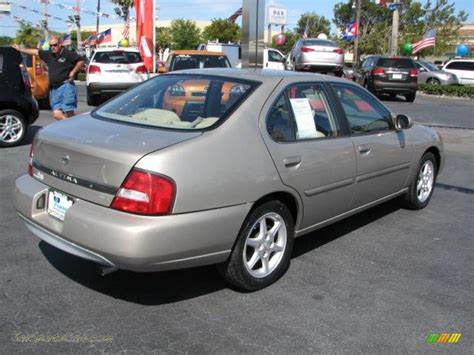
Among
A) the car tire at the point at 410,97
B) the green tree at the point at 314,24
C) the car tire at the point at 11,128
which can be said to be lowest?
the car tire at the point at 11,128

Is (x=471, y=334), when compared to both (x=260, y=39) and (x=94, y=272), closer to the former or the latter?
(x=94, y=272)

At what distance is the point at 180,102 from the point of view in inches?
157

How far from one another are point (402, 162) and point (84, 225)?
325cm

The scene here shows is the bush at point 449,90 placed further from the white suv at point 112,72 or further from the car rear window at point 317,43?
the white suv at point 112,72

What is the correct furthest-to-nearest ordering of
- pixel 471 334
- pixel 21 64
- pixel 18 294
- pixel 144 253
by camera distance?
pixel 21 64, pixel 18 294, pixel 471 334, pixel 144 253

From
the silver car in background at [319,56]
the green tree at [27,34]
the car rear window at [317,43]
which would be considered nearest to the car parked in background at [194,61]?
the silver car in background at [319,56]

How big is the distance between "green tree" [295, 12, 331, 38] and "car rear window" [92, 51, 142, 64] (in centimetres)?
5813

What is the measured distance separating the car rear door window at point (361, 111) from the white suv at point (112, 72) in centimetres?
1009

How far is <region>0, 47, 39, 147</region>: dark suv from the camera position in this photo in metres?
8.30

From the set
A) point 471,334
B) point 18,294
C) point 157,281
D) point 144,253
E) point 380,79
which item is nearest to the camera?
point 144,253

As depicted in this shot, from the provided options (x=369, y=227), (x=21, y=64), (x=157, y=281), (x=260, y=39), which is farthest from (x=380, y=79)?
(x=157, y=281)

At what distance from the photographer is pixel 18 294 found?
11.3ft

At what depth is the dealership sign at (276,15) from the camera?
30.7 m

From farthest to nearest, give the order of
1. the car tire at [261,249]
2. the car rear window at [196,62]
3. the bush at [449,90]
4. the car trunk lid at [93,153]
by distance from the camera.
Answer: the bush at [449,90] → the car rear window at [196,62] → the car tire at [261,249] → the car trunk lid at [93,153]
